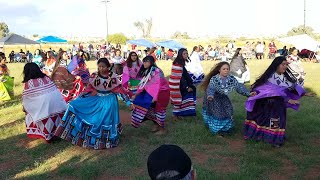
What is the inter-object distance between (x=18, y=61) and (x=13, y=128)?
26171 millimetres

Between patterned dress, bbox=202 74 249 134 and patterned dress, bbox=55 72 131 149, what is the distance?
162 centimetres

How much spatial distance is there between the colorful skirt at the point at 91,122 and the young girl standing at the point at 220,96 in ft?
5.64

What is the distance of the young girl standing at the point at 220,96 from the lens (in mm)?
6691

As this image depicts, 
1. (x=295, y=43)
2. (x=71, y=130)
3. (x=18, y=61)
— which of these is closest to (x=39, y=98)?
(x=71, y=130)

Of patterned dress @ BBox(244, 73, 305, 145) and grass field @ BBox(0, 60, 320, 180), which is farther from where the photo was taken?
patterned dress @ BBox(244, 73, 305, 145)

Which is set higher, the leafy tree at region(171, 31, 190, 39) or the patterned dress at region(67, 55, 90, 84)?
the leafy tree at region(171, 31, 190, 39)

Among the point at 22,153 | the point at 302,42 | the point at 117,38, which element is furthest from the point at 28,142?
the point at 117,38

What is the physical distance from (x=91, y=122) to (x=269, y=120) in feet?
9.69

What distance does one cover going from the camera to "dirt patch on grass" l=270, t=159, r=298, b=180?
5.12m

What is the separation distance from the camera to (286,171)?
17.3 feet

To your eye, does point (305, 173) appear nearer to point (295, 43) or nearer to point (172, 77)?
point (172, 77)

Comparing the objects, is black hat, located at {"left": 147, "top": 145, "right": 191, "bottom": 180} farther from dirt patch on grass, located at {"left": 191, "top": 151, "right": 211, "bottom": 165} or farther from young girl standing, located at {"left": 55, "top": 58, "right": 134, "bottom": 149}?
young girl standing, located at {"left": 55, "top": 58, "right": 134, "bottom": 149}

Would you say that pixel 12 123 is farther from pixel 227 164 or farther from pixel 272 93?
pixel 272 93

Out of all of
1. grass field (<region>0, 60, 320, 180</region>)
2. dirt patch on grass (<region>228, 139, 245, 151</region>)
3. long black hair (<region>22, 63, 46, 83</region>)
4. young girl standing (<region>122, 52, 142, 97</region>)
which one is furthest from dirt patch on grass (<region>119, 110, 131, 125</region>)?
dirt patch on grass (<region>228, 139, 245, 151</region>)
